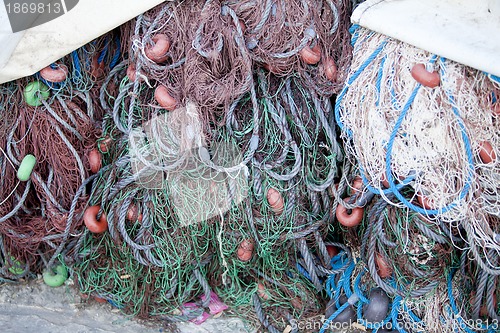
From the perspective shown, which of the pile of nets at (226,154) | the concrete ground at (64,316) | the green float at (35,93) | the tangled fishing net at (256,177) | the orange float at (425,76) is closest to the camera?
the orange float at (425,76)

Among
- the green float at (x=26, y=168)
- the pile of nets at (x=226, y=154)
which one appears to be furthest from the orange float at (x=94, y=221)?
the green float at (x=26, y=168)

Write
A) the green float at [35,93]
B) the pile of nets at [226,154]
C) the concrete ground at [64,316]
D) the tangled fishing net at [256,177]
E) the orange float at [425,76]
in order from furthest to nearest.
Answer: the concrete ground at [64,316] → the green float at [35,93] → the pile of nets at [226,154] → the tangled fishing net at [256,177] → the orange float at [425,76]

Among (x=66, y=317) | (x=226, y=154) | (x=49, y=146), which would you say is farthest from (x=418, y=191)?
(x=66, y=317)

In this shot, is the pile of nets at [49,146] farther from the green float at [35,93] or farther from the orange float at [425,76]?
the orange float at [425,76]

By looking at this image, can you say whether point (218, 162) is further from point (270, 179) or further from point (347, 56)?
point (347, 56)

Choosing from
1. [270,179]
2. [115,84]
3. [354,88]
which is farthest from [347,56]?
[115,84]

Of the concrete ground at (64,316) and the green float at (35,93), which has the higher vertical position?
the green float at (35,93)

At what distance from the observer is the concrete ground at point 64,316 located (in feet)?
9.52

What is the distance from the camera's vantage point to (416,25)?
2.32 metres

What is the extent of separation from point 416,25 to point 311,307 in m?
1.46

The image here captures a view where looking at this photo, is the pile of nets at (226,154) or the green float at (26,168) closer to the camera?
the pile of nets at (226,154)

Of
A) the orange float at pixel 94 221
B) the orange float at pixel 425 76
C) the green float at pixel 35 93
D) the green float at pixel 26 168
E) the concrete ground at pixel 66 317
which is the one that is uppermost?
the green float at pixel 35 93

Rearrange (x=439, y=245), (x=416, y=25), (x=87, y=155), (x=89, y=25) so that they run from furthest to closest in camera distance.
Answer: (x=87, y=155)
(x=89, y=25)
(x=439, y=245)
(x=416, y=25)

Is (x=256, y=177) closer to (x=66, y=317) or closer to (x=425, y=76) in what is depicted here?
(x=425, y=76)
